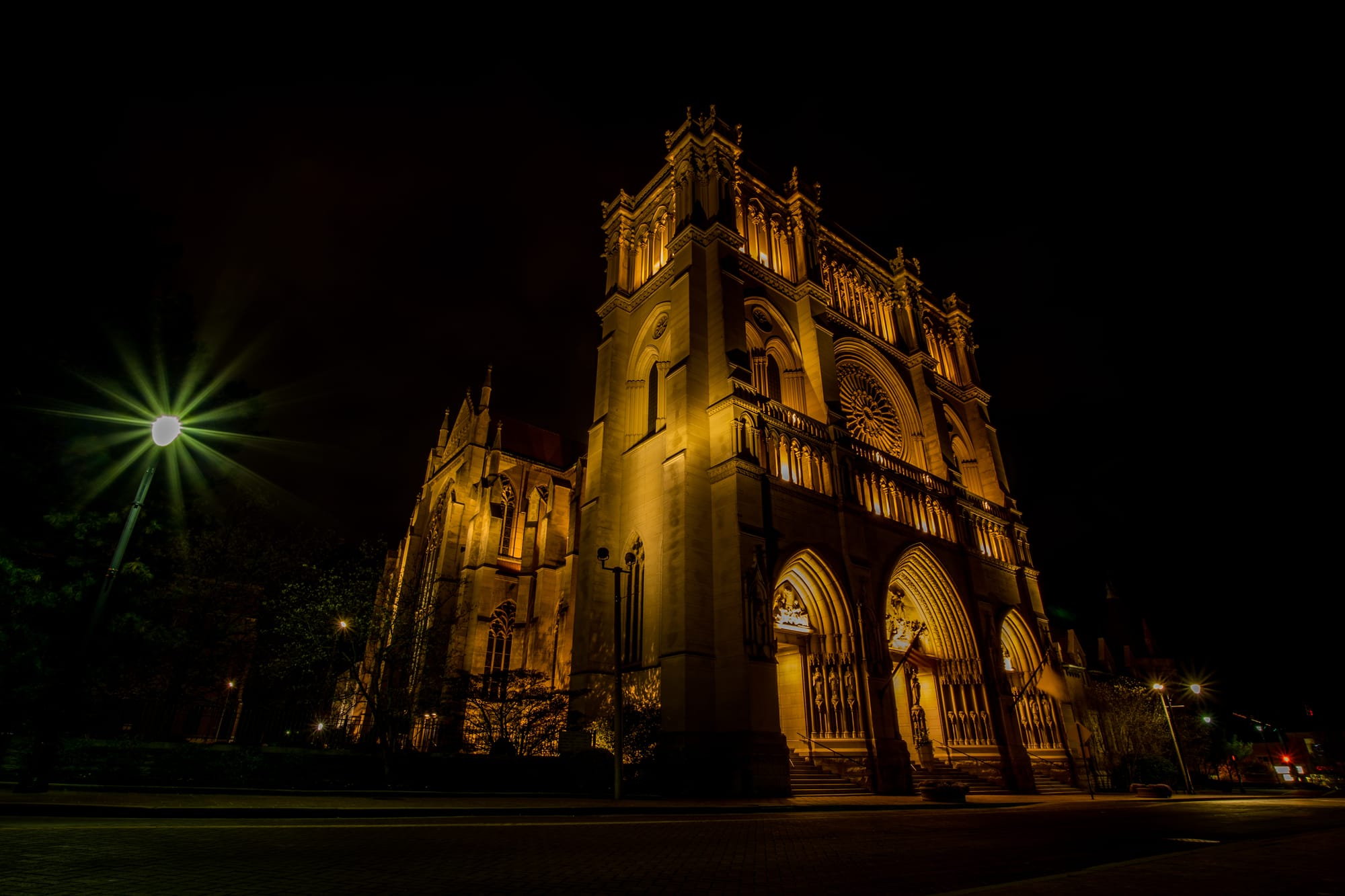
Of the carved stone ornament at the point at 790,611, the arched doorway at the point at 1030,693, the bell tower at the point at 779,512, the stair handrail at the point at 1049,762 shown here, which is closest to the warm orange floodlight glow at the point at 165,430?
the bell tower at the point at 779,512

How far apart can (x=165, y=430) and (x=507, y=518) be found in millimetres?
27034

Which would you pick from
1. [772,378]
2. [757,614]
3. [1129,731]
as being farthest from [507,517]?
[1129,731]

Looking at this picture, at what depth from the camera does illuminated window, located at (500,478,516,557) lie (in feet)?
114

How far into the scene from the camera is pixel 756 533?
19797 mm

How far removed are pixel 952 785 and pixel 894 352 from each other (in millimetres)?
21258

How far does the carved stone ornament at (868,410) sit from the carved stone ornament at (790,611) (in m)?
9.74

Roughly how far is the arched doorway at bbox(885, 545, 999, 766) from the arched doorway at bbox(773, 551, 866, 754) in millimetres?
3387

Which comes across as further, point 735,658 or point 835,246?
point 835,246

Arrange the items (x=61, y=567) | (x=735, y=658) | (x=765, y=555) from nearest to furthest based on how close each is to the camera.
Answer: (x=61, y=567), (x=735, y=658), (x=765, y=555)

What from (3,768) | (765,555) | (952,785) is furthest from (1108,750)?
(3,768)

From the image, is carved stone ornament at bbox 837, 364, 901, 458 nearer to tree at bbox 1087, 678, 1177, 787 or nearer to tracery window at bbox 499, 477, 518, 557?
tree at bbox 1087, 678, 1177, 787

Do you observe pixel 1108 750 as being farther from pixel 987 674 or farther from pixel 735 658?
pixel 735 658

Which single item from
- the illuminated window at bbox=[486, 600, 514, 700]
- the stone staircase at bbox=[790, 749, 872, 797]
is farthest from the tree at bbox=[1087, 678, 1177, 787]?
the illuminated window at bbox=[486, 600, 514, 700]

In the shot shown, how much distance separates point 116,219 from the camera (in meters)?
11.3
